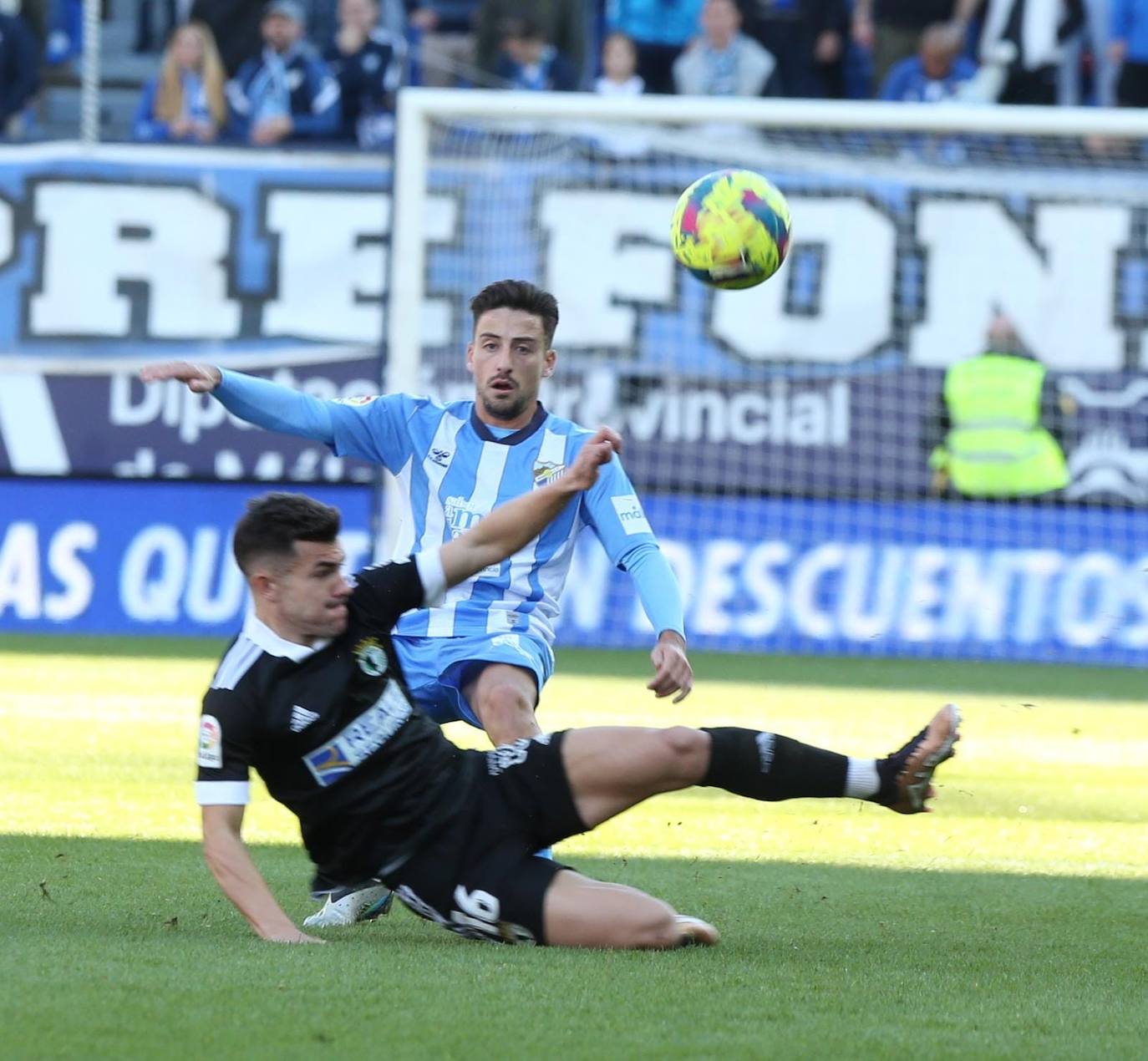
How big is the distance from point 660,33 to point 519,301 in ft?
38.8

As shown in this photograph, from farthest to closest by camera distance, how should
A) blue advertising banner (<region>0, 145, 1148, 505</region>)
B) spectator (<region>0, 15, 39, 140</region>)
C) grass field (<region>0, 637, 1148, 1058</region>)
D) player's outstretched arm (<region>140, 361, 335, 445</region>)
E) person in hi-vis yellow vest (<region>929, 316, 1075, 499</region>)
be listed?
spectator (<region>0, 15, 39, 140</region>)
blue advertising banner (<region>0, 145, 1148, 505</region>)
person in hi-vis yellow vest (<region>929, 316, 1075, 499</region>)
player's outstretched arm (<region>140, 361, 335, 445</region>)
grass field (<region>0, 637, 1148, 1058</region>)

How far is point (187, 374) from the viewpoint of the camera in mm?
5754

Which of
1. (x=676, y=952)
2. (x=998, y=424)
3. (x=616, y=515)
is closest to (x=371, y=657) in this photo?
(x=676, y=952)

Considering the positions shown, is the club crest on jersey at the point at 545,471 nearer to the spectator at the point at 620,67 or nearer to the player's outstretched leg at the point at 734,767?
the player's outstretched leg at the point at 734,767

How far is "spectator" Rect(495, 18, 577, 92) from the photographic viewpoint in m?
17.2

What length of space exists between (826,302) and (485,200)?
8.65 feet

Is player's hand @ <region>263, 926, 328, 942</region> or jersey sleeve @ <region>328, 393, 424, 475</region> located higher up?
jersey sleeve @ <region>328, 393, 424, 475</region>

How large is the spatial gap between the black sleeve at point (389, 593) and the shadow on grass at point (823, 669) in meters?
7.36

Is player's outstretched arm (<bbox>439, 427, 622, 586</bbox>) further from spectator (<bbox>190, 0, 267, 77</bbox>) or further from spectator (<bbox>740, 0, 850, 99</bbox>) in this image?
spectator (<bbox>190, 0, 267, 77</bbox>)

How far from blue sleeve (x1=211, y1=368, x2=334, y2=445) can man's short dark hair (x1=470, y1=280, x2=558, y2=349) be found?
0.56 metres

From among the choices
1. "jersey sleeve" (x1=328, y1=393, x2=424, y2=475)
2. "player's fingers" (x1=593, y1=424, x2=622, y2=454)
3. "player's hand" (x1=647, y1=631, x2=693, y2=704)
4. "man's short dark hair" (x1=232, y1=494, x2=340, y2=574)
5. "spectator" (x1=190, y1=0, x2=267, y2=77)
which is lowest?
"player's hand" (x1=647, y1=631, x2=693, y2=704)

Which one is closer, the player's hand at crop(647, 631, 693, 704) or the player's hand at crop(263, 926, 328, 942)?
the player's hand at crop(263, 926, 328, 942)

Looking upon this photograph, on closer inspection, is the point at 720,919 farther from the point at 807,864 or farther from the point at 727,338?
the point at 727,338

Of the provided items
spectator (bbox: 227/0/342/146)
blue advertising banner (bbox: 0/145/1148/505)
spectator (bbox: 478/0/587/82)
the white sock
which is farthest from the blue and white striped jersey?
spectator (bbox: 478/0/587/82)
